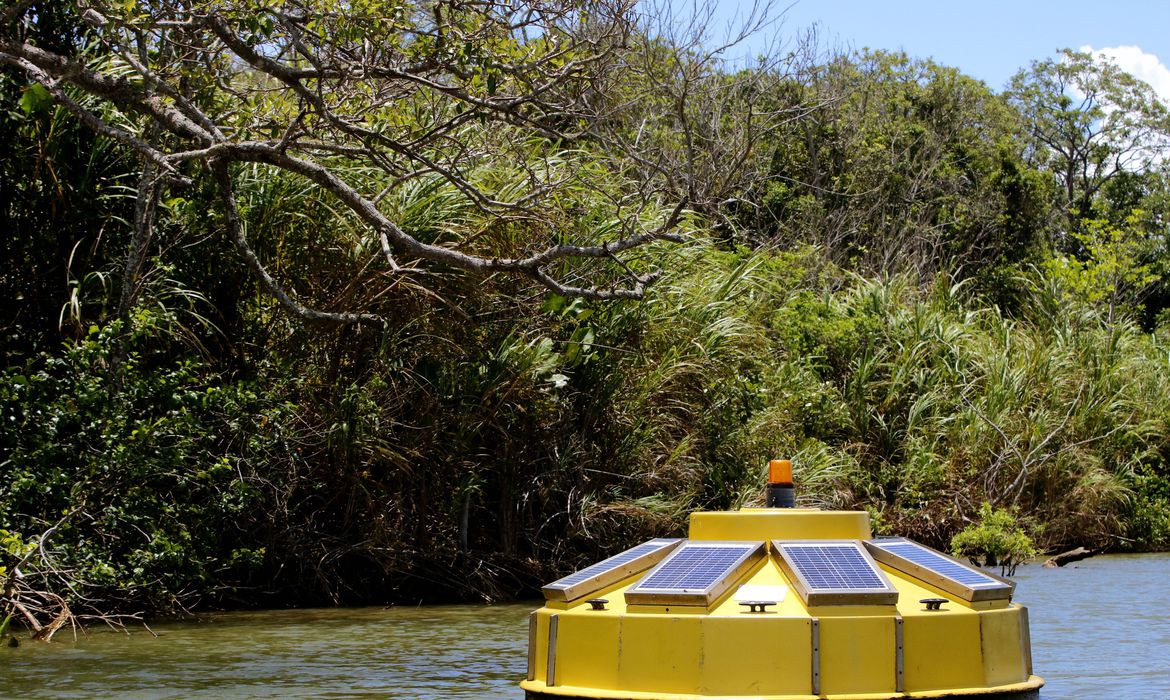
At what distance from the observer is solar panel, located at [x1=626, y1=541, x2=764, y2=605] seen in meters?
5.76

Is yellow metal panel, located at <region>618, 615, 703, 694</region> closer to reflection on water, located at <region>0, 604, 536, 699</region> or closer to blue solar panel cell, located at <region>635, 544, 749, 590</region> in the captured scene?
blue solar panel cell, located at <region>635, 544, 749, 590</region>

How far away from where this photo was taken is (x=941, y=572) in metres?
6.32

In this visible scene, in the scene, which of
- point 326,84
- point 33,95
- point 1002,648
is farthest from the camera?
point 326,84

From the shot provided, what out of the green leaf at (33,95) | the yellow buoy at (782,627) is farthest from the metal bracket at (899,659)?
the green leaf at (33,95)

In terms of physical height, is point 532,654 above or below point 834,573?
below

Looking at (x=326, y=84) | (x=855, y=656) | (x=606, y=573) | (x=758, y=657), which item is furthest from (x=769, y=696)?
(x=326, y=84)

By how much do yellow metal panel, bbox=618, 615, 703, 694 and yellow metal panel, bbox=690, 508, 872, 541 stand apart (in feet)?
3.06

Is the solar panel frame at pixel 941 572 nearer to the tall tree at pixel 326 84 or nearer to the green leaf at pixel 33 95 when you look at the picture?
the tall tree at pixel 326 84

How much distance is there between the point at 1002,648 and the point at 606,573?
5.69ft

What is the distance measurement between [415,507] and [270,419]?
1751 millimetres

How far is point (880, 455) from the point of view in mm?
18328

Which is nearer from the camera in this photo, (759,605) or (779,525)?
(759,605)

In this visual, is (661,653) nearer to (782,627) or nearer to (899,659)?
(782,627)

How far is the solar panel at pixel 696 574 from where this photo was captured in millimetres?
5762
